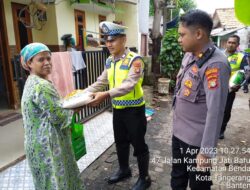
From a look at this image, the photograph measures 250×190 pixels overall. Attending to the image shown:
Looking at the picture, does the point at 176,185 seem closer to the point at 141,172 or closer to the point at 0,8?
the point at 141,172

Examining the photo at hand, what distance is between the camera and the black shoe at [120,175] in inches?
112

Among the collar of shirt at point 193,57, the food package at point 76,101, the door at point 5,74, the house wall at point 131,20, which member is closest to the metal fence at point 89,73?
the door at point 5,74

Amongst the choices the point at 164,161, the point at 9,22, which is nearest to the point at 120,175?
the point at 164,161

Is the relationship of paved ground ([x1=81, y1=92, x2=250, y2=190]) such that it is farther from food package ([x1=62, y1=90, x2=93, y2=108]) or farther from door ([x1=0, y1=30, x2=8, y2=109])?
door ([x1=0, y1=30, x2=8, y2=109])

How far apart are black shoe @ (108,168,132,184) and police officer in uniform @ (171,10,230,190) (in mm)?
1161

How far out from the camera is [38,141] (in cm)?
184

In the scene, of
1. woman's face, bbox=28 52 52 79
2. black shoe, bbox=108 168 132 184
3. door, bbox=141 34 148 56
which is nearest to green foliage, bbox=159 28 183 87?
door, bbox=141 34 148 56

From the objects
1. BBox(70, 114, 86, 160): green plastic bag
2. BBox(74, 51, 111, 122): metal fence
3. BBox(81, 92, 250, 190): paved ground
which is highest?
BBox(74, 51, 111, 122): metal fence

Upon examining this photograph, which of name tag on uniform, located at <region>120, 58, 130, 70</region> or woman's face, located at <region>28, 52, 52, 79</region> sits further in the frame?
name tag on uniform, located at <region>120, 58, 130, 70</region>

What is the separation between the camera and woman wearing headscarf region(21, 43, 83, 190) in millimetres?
1748

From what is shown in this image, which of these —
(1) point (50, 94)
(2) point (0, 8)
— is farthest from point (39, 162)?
(2) point (0, 8)

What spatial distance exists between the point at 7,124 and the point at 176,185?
11.9 ft

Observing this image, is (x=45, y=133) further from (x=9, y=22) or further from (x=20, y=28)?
(x=20, y=28)

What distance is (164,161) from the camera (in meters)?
3.42
